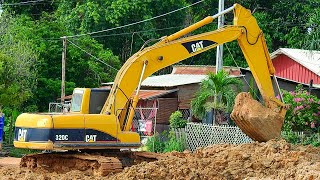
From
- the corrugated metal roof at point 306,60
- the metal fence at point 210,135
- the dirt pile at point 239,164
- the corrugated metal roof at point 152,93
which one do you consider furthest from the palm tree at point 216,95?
the corrugated metal roof at point 306,60

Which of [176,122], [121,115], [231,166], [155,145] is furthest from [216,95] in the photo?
[231,166]

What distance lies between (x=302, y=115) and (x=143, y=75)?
1003 centimetres

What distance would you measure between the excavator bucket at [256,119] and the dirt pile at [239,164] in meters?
0.62

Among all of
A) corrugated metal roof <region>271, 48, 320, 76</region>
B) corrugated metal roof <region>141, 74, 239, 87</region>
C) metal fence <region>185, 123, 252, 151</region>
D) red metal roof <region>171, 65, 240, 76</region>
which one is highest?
corrugated metal roof <region>271, 48, 320, 76</region>

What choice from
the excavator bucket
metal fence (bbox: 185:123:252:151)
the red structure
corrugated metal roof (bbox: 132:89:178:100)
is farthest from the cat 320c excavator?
the red structure

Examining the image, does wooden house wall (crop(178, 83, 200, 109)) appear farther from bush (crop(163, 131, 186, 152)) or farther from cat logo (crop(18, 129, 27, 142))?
cat logo (crop(18, 129, 27, 142))

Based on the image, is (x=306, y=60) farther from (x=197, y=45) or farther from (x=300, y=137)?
(x=197, y=45)

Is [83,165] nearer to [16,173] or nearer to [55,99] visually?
[16,173]

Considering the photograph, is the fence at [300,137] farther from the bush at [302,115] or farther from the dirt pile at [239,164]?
the dirt pile at [239,164]

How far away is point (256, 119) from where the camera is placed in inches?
749

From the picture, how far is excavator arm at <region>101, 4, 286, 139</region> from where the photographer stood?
18.0m

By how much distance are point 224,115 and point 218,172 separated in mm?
12848

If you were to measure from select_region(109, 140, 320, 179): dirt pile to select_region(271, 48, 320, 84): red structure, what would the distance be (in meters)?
18.3

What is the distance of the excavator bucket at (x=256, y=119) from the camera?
19078 millimetres
